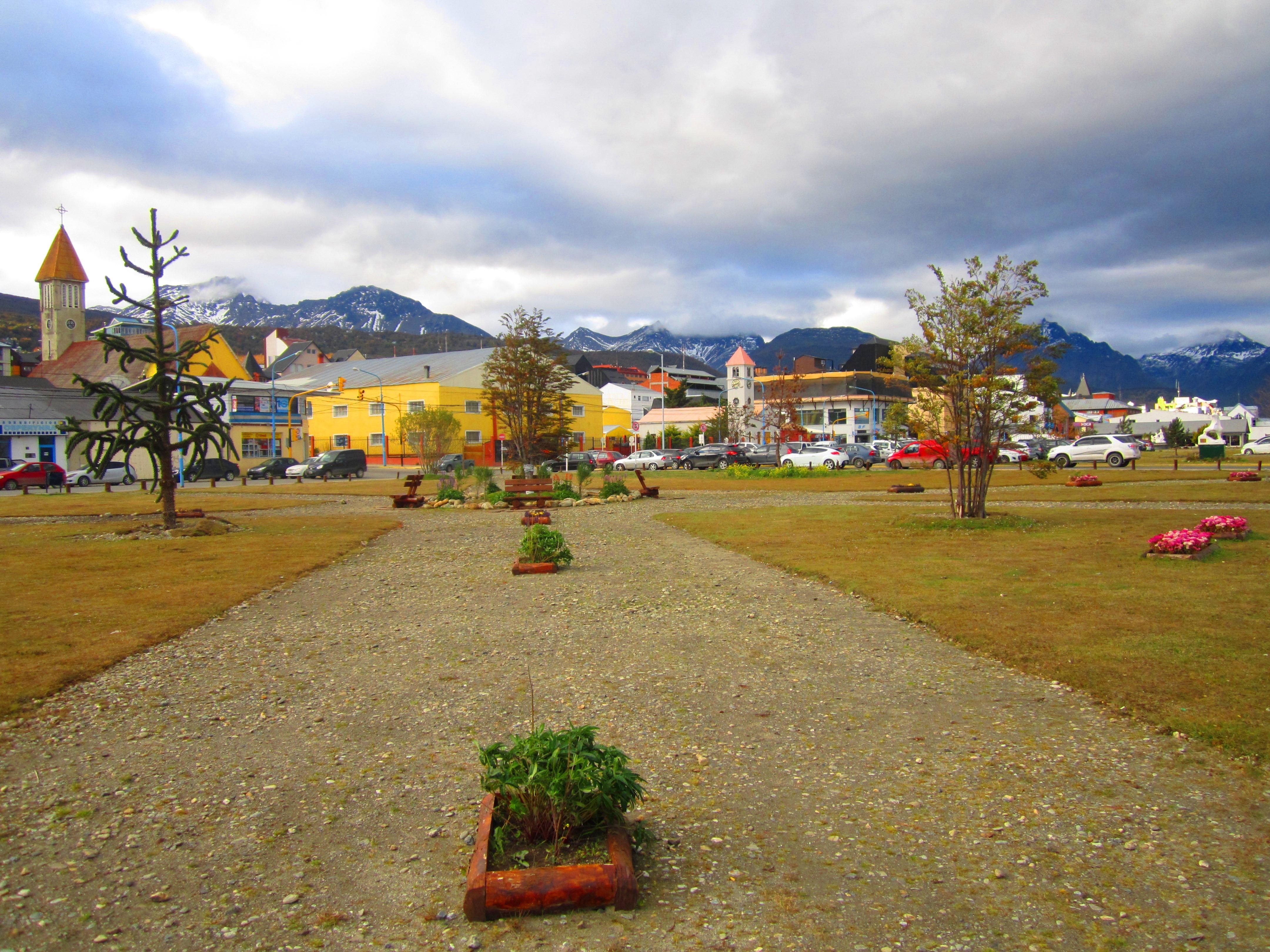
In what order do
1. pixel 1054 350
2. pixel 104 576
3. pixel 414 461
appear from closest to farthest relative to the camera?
pixel 104 576, pixel 1054 350, pixel 414 461

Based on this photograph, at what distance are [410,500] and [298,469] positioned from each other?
108 ft

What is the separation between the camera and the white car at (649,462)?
57303 mm

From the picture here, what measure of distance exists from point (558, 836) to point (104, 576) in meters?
10.9

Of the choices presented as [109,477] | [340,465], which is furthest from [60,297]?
[340,465]

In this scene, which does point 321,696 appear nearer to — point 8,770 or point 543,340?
point 8,770

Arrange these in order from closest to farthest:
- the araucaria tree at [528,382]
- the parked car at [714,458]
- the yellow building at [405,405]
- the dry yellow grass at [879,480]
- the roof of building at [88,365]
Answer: the dry yellow grass at [879,480] → the araucaria tree at [528,382] → the parked car at [714,458] → the yellow building at [405,405] → the roof of building at [88,365]

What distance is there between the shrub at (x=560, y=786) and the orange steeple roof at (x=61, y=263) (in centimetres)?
11818

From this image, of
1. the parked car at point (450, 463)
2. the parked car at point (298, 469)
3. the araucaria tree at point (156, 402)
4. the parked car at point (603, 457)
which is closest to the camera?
the araucaria tree at point (156, 402)

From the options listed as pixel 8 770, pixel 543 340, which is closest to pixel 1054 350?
pixel 8 770

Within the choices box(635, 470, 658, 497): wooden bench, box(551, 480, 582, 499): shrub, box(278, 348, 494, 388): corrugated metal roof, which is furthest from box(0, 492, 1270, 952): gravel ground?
box(278, 348, 494, 388): corrugated metal roof

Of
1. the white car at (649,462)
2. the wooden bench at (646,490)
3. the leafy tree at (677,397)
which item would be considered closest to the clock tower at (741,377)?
the leafy tree at (677,397)

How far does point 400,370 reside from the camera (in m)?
82.2

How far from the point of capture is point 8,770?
189 inches

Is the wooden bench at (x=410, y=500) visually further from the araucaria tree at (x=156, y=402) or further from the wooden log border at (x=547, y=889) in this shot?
the wooden log border at (x=547, y=889)
